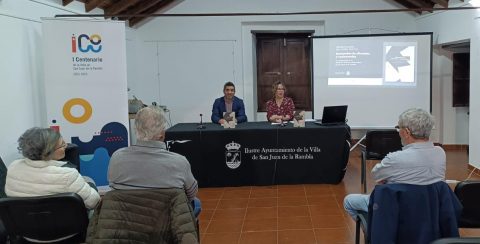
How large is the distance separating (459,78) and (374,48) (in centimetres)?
167

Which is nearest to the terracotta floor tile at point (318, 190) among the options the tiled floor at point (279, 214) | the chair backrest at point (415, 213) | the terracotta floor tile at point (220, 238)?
the tiled floor at point (279, 214)

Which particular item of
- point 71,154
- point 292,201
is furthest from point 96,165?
point 292,201

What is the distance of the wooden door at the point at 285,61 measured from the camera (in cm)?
785

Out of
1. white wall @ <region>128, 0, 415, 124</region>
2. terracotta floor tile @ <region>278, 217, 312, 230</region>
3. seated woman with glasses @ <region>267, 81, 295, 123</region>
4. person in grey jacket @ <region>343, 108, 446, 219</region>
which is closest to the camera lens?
person in grey jacket @ <region>343, 108, 446, 219</region>

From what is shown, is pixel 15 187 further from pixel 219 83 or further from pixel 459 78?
pixel 459 78

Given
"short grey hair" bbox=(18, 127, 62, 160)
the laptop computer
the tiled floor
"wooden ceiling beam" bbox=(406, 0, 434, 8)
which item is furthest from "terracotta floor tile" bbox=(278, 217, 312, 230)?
"wooden ceiling beam" bbox=(406, 0, 434, 8)

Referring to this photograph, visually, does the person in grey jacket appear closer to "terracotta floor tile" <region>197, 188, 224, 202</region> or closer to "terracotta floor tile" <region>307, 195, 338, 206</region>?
"terracotta floor tile" <region>307, 195, 338, 206</region>

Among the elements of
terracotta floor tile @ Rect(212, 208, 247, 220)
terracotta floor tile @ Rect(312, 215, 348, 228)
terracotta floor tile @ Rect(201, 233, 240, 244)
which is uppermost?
terracotta floor tile @ Rect(312, 215, 348, 228)

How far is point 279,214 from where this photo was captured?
399 centimetres

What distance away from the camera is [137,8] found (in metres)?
6.85

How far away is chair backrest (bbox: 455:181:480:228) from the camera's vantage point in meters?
2.15

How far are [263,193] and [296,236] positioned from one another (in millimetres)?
1317

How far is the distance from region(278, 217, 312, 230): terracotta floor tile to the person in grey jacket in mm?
1524

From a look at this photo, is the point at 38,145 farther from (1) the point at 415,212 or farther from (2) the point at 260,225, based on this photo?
(2) the point at 260,225
